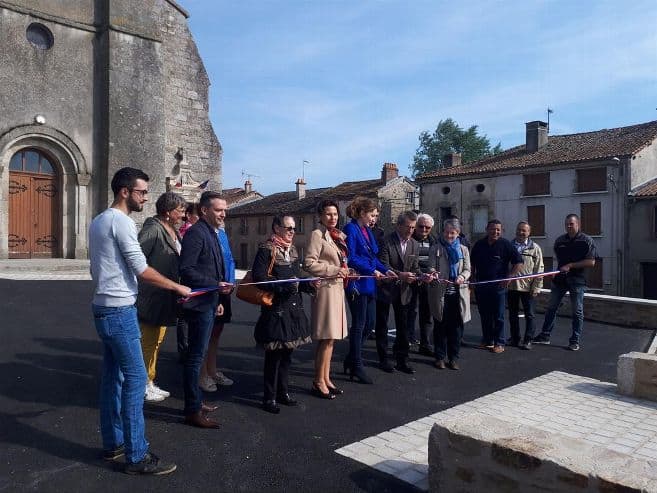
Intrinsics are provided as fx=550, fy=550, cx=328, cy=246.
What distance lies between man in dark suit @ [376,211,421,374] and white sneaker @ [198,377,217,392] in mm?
2006

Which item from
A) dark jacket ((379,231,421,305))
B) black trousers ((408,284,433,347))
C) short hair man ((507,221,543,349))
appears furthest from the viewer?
short hair man ((507,221,543,349))

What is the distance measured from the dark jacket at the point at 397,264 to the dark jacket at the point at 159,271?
7.88 ft

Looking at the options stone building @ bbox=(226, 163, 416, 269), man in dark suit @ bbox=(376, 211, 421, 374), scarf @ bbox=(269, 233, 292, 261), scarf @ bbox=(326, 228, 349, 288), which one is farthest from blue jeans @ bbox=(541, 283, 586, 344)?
stone building @ bbox=(226, 163, 416, 269)

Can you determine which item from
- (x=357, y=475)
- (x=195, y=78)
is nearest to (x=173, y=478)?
(x=357, y=475)

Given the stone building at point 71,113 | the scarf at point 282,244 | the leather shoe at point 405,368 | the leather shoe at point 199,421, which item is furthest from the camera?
the stone building at point 71,113

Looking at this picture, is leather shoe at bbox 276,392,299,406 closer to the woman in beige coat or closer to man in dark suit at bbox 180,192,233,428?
the woman in beige coat

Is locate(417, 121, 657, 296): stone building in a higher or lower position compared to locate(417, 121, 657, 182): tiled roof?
lower

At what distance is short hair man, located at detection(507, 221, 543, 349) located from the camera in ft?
27.1

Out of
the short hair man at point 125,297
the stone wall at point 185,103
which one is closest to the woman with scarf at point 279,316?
the short hair man at point 125,297

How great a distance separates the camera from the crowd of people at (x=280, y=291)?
3.62 m

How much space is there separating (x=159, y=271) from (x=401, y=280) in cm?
277

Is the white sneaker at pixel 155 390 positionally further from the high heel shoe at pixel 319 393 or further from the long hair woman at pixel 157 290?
the high heel shoe at pixel 319 393

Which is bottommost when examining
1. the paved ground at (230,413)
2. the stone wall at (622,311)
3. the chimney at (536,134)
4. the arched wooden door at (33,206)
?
the paved ground at (230,413)

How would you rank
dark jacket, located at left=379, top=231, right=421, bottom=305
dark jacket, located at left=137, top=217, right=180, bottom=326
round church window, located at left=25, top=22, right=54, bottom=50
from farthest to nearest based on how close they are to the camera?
round church window, located at left=25, top=22, right=54, bottom=50, dark jacket, located at left=379, top=231, right=421, bottom=305, dark jacket, located at left=137, top=217, right=180, bottom=326
